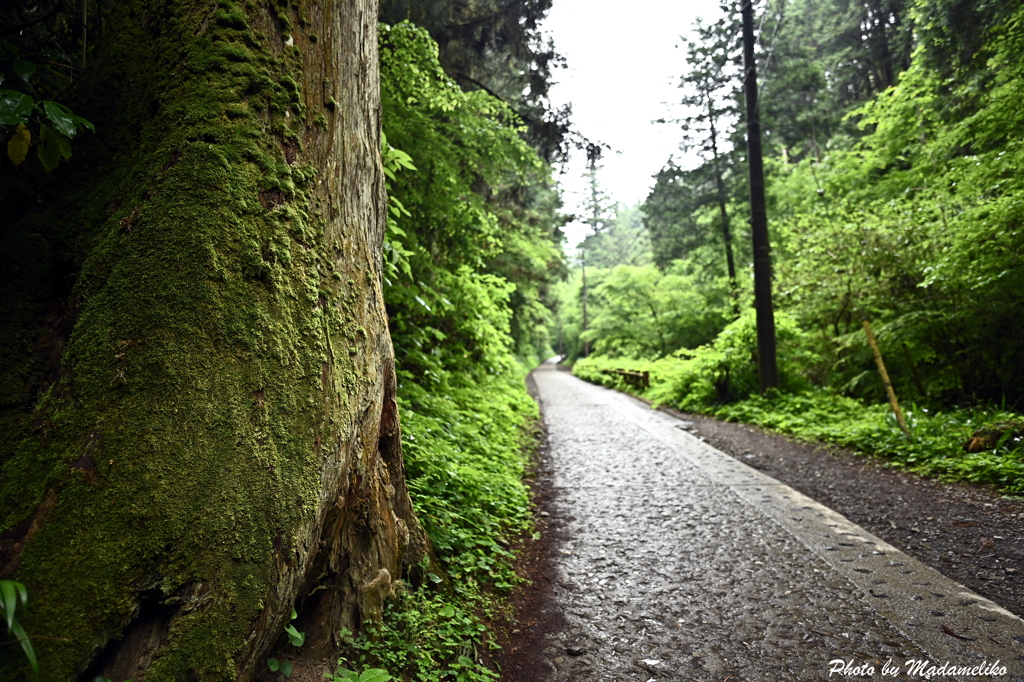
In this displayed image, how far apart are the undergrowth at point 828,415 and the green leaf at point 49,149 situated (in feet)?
24.1

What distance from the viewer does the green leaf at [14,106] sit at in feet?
5.47

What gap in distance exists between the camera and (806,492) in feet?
18.4

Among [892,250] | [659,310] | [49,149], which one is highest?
[659,310]

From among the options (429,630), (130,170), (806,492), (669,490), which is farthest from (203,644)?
(806,492)

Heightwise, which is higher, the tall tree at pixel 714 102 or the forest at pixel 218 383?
the tall tree at pixel 714 102

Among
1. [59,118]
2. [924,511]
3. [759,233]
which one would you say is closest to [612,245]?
[759,233]

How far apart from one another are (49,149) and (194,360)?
0.99m

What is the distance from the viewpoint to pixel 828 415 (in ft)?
29.0

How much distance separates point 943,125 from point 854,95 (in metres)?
16.4

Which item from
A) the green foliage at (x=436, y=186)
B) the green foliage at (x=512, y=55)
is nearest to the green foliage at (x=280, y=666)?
the green foliage at (x=436, y=186)

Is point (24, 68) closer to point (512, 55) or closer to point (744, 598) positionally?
point (744, 598)

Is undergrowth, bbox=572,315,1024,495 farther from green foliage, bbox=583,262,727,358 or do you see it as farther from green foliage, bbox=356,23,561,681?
green foliage, bbox=583,262,727,358

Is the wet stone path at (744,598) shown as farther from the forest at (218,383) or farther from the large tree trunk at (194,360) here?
the large tree trunk at (194,360)

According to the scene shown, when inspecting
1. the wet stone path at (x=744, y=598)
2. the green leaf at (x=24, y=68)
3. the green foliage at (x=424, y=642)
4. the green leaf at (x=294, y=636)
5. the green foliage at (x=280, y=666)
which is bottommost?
the wet stone path at (x=744, y=598)
